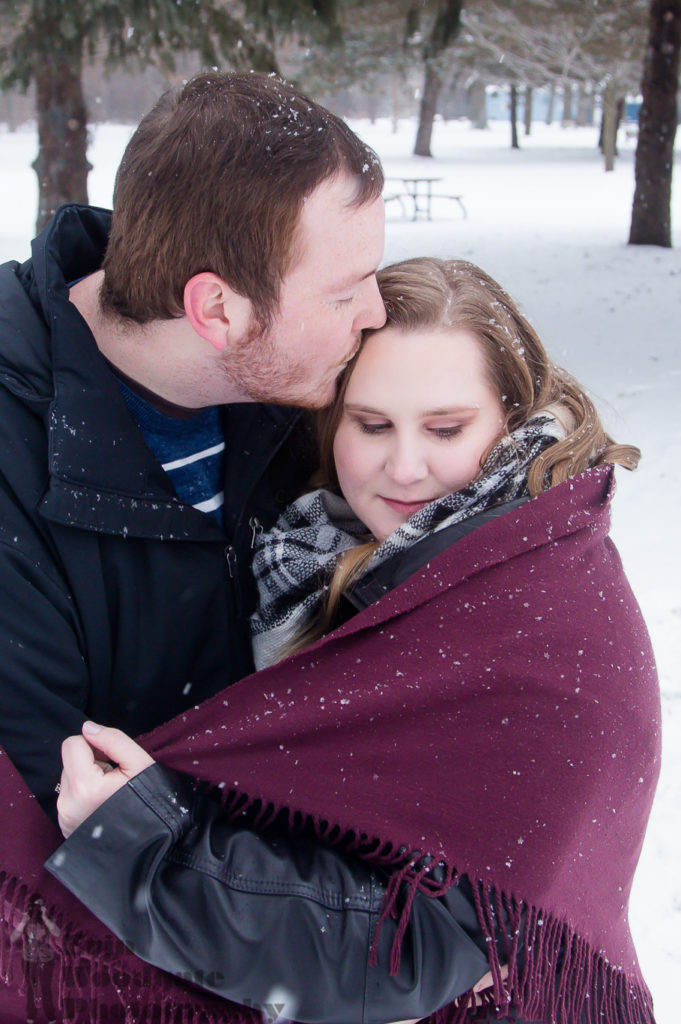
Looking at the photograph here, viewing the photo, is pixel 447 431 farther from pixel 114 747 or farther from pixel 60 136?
pixel 60 136

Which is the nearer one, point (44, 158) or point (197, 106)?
point (197, 106)

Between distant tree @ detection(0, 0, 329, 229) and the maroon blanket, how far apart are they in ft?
25.6

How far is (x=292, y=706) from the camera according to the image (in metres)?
1.68

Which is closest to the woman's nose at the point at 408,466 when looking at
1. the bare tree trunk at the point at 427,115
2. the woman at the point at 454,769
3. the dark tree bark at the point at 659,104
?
the woman at the point at 454,769

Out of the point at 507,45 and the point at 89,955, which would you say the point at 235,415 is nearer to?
the point at 89,955

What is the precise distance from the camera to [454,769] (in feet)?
5.25

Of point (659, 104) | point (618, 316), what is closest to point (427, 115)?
point (659, 104)

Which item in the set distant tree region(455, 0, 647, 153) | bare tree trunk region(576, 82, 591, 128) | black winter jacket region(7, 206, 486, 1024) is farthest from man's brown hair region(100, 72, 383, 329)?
bare tree trunk region(576, 82, 591, 128)

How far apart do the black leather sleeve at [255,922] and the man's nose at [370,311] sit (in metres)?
1.02

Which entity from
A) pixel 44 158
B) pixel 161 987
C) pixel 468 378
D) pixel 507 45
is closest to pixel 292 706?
pixel 161 987

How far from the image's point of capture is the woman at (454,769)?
4.89ft

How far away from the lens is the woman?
1.49 m

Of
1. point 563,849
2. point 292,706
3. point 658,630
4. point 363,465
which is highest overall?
point 363,465

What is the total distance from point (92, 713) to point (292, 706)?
0.43m
